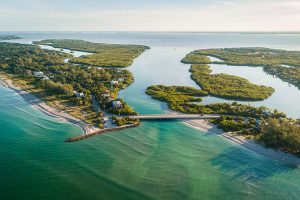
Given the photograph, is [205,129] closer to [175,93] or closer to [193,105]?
[193,105]

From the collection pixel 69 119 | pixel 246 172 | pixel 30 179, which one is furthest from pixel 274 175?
pixel 69 119

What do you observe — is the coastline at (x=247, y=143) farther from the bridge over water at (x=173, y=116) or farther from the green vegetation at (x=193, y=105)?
the green vegetation at (x=193, y=105)

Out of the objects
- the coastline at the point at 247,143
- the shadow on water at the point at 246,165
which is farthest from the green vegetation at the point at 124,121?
the shadow on water at the point at 246,165

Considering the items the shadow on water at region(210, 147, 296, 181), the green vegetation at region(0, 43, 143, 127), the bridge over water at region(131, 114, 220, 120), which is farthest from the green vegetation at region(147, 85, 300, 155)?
the green vegetation at region(0, 43, 143, 127)

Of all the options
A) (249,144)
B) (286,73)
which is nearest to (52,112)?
(249,144)

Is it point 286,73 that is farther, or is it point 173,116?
point 286,73

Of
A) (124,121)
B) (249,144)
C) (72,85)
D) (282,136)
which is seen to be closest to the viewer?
(282,136)

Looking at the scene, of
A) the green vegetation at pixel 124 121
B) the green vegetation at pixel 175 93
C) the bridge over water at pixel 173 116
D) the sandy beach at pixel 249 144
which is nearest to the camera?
the sandy beach at pixel 249 144
